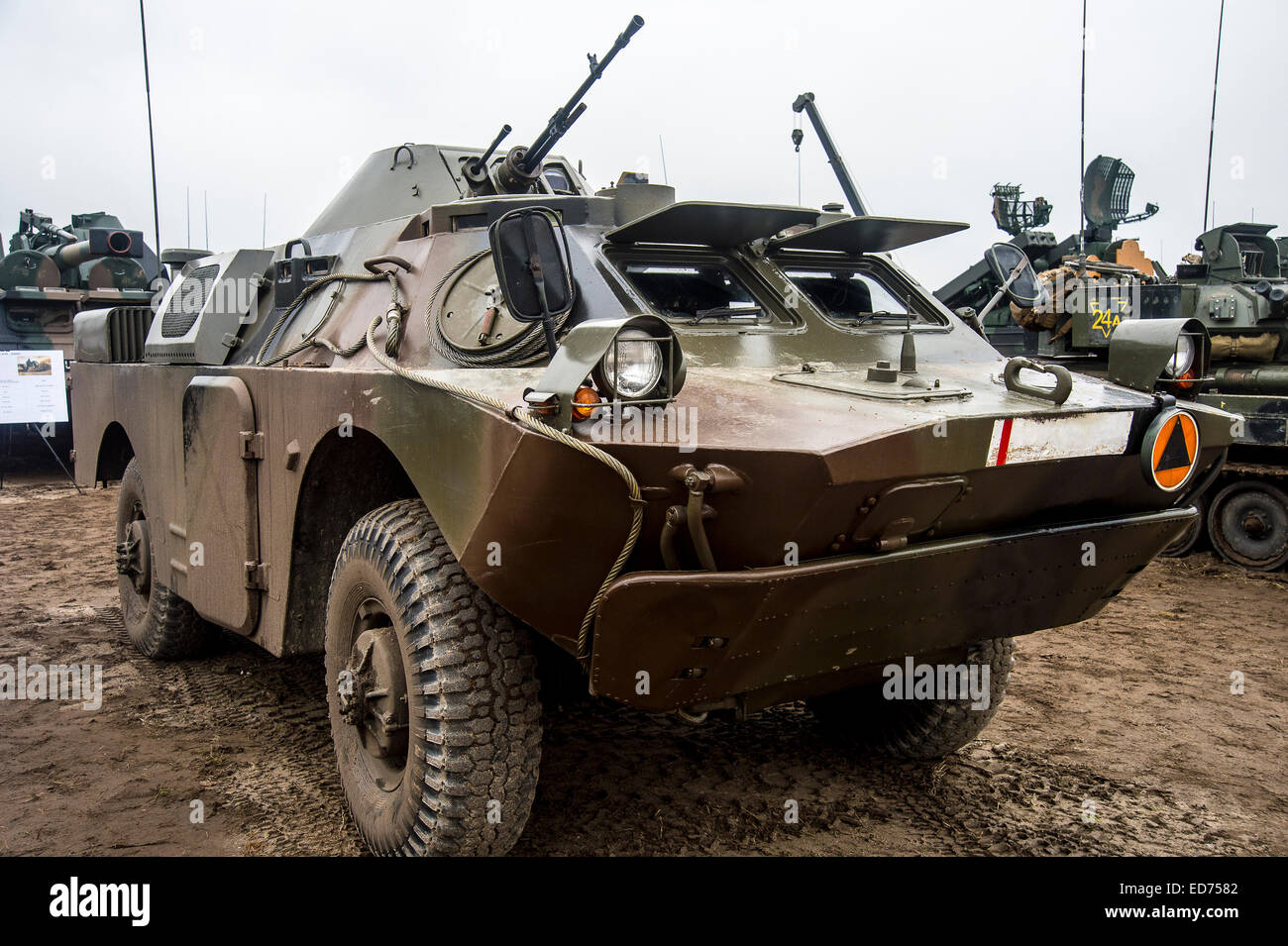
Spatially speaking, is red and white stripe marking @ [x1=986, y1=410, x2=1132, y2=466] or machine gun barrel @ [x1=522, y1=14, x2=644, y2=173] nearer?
red and white stripe marking @ [x1=986, y1=410, x2=1132, y2=466]

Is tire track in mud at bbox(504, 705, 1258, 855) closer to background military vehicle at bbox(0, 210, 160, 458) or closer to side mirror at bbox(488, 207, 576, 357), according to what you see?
side mirror at bbox(488, 207, 576, 357)

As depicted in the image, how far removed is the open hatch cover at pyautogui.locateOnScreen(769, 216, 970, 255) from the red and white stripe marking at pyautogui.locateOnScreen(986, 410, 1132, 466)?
1368 mm

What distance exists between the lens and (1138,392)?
11.5 feet

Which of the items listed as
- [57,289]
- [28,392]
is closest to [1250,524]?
[28,392]

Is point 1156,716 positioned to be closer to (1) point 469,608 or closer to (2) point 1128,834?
(2) point 1128,834

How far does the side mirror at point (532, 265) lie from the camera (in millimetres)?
3074

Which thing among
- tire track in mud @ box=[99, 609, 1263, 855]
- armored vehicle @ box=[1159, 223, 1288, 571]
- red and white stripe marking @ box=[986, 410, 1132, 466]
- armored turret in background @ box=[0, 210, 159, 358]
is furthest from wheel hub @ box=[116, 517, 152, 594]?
armored turret in background @ box=[0, 210, 159, 358]

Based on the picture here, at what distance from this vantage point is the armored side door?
4070 millimetres

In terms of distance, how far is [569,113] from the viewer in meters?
4.70

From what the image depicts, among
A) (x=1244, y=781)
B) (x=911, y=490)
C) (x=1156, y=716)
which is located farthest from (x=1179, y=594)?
(x=911, y=490)

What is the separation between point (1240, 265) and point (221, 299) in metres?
8.53

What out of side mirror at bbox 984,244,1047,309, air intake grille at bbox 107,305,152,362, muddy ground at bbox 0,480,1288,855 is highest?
side mirror at bbox 984,244,1047,309

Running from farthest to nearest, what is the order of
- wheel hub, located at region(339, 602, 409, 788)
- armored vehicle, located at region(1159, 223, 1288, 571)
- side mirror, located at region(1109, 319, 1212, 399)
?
armored vehicle, located at region(1159, 223, 1288, 571)
side mirror, located at region(1109, 319, 1212, 399)
wheel hub, located at region(339, 602, 409, 788)

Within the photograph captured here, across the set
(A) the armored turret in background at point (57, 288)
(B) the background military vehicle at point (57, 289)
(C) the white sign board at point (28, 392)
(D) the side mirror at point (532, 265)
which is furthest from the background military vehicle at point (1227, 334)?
(A) the armored turret in background at point (57, 288)
